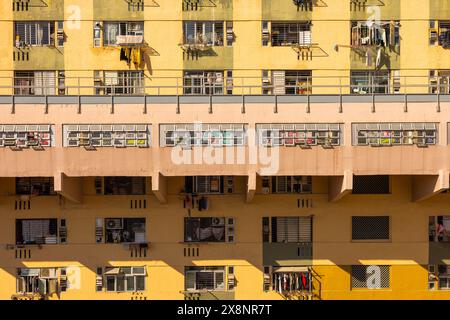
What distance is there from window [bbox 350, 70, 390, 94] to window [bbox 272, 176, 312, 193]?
5.83 m

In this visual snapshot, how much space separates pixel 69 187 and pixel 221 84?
32.7 ft

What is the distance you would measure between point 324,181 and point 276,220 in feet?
10.9

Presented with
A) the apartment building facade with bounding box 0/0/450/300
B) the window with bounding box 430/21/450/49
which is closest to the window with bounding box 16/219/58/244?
the apartment building facade with bounding box 0/0/450/300

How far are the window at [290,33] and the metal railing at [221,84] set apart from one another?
2041 millimetres

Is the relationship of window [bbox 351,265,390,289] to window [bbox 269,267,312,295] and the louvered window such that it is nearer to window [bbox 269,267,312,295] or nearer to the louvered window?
window [bbox 269,267,312,295]

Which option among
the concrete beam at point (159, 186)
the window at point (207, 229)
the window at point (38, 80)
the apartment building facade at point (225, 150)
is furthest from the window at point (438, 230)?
the window at point (38, 80)

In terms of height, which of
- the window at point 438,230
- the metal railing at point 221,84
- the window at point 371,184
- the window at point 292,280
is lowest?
the window at point 292,280

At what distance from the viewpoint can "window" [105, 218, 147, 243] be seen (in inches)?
1334

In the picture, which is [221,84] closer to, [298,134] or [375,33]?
[298,134]

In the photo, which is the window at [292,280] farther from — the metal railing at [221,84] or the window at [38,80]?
the window at [38,80]

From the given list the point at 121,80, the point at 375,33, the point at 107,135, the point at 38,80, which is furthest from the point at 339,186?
the point at 38,80

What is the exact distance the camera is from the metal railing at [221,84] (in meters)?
34.7

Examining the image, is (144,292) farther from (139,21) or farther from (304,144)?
(139,21)

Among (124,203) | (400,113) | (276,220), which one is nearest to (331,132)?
(400,113)
